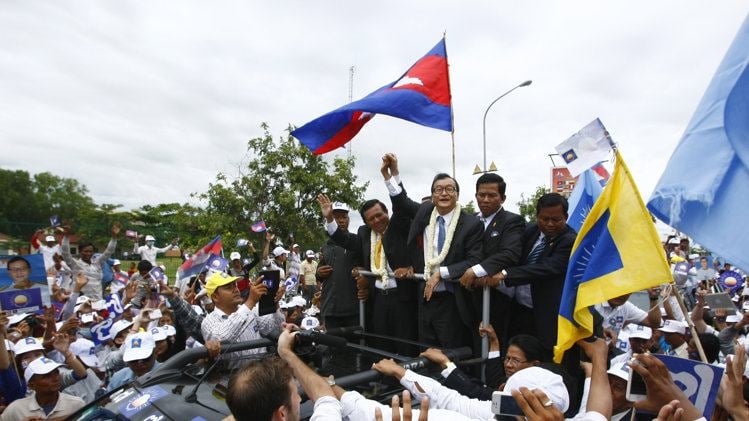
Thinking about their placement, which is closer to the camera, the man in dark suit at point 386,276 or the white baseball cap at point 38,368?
the white baseball cap at point 38,368

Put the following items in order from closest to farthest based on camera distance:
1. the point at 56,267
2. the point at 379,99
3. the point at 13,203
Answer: the point at 379,99
the point at 56,267
the point at 13,203

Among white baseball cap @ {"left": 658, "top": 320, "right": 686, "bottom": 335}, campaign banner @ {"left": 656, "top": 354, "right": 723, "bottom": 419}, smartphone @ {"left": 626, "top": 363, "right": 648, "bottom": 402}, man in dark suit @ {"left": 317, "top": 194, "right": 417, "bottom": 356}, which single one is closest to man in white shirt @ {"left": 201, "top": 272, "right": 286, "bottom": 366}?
man in dark suit @ {"left": 317, "top": 194, "right": 417, "bottom": 356}

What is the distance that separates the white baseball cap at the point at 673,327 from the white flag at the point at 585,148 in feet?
7.92

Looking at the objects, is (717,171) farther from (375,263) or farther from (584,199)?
(375,263)

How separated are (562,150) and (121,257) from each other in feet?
95.8

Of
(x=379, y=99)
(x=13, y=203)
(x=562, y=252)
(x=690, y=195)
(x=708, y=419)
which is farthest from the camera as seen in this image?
(x=13, y=203)

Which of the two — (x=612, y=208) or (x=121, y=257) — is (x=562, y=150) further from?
(x=121, y=257)

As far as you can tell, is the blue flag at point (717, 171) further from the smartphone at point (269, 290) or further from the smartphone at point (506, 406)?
the smartphone at point (269, 290)

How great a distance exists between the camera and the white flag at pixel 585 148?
3.99m

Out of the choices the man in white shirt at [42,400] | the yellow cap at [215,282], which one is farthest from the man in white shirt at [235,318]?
the man in white shirt at [42,400]

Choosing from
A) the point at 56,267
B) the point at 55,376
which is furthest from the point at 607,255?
the point at 56,267

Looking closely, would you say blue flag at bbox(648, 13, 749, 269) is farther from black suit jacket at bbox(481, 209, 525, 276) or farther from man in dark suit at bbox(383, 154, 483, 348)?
man in dark suit at bbox(383, 154, 483, 348)

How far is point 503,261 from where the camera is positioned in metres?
3.66

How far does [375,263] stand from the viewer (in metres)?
4.70
